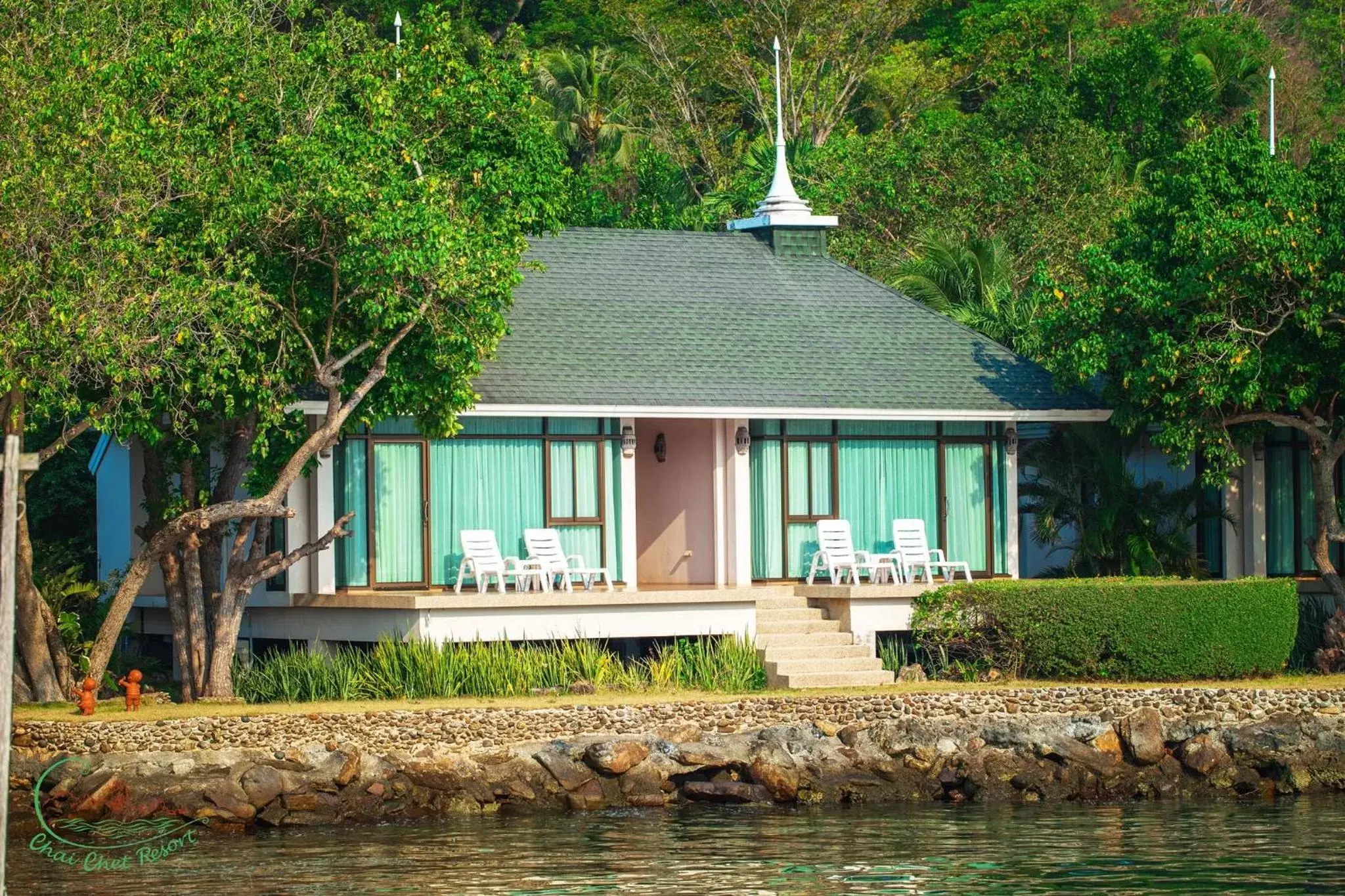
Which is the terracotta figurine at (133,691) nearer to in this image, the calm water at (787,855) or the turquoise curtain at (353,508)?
the calm water at (787,855)

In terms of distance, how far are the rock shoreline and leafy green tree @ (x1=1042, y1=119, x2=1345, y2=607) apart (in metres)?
4.42

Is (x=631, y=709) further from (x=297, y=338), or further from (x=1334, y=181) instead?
(x=1334, y=181)

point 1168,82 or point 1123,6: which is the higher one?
point 1123,6

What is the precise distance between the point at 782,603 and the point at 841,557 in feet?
3.81

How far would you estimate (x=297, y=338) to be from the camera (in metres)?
24.1

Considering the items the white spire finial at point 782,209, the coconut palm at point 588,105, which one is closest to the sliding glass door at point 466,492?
the white spire finial at point 782,209

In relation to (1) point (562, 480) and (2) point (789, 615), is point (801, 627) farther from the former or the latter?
(1) point (562, 480)

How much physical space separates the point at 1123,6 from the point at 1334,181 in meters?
31.8

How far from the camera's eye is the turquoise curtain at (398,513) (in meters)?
26.2

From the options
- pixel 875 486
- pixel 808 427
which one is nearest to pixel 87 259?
pixel 808 427

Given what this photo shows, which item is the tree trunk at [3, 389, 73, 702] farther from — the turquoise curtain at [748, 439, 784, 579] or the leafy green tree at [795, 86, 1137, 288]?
the leafy green tree at [795, 86, 1137, 288]

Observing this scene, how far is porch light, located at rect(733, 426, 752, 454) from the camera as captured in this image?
27.8 metres

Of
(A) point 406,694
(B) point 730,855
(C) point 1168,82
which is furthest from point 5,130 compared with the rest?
(C) point 1168,82

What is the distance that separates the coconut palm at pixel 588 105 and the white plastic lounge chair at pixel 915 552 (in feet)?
67.5
